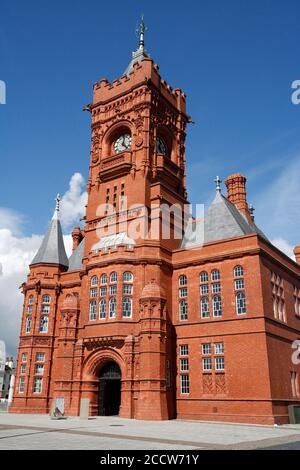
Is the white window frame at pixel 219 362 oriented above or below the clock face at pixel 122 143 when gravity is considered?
below

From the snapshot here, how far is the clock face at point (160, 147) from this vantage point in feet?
144

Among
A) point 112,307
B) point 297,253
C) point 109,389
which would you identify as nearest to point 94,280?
point 112,307

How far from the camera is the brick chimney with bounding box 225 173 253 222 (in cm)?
4353

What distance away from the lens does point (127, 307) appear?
33875mm

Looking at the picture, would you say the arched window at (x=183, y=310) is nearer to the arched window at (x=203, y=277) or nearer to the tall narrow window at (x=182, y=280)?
the tall narrow window at (x=182, y=280)

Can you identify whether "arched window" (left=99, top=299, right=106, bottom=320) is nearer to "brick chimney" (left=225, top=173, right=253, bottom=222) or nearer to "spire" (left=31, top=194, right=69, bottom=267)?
"spire" (left=31, top=194, right=69, bottom=267)

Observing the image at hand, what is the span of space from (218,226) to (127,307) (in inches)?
411

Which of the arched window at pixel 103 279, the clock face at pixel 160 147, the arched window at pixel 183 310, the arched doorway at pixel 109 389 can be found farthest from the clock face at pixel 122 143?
the arched doorway at pixel 109 389

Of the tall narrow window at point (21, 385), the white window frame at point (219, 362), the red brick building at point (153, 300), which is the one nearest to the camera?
the red brick building at point (153, 300)

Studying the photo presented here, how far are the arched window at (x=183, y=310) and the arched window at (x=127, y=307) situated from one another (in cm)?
415

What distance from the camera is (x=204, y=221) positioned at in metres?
38.6

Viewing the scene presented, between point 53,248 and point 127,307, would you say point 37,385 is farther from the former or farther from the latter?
point 53,248
